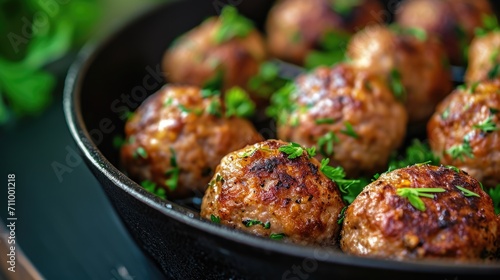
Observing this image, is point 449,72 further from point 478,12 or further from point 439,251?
point 439,251

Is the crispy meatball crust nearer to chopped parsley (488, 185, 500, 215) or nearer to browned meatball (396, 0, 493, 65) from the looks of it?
browned meatball (396, 0, 493, 65)

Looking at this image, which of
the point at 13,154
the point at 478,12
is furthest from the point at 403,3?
the point at 13,154

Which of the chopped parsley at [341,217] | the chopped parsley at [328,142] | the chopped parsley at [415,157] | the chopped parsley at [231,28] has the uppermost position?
the chopped parsley at [231,28]

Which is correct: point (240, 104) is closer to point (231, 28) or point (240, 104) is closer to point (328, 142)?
point (328, 142)

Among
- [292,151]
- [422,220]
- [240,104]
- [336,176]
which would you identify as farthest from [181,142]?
[422,220]

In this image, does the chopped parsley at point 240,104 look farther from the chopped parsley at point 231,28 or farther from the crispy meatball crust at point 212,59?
the chopped parsley at point 231,28
